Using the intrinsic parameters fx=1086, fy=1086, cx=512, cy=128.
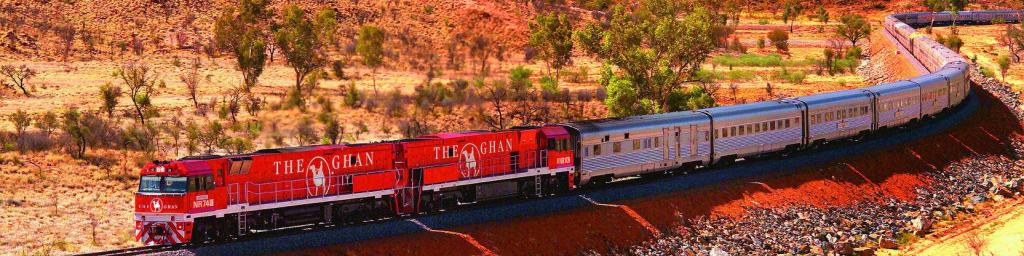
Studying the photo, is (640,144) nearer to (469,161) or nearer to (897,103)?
(469,161)

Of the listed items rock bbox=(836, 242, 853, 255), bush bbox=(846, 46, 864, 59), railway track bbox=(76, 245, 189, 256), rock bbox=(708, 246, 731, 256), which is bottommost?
rock bbox=(836, 242, 853, 255)

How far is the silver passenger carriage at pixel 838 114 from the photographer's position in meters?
46.4

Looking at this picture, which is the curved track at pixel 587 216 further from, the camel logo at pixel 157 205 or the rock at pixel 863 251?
the rock at pixel 863 251

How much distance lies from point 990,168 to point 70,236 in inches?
1658

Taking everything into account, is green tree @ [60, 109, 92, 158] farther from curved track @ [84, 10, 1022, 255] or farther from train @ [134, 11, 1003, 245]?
curved track @ [84, 10, 1022, 255]

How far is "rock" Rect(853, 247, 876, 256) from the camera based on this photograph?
36909 millimetres

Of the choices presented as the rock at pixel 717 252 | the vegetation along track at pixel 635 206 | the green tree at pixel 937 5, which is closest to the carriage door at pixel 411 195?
the vegetation along track at pixel 635 206

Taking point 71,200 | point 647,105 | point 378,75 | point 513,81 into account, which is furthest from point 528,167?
point 378,75

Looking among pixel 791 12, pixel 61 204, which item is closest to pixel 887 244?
pixel 61 204

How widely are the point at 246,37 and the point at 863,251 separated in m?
46.8

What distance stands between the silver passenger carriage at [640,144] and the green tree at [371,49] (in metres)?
34.9

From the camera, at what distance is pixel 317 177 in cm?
3009

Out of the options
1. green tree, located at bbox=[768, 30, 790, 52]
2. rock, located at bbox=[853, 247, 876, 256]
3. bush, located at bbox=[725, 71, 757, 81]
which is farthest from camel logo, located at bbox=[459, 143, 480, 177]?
green tree, located at bbox=[768, 30, 790, 52]

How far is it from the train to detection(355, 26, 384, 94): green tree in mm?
33828
